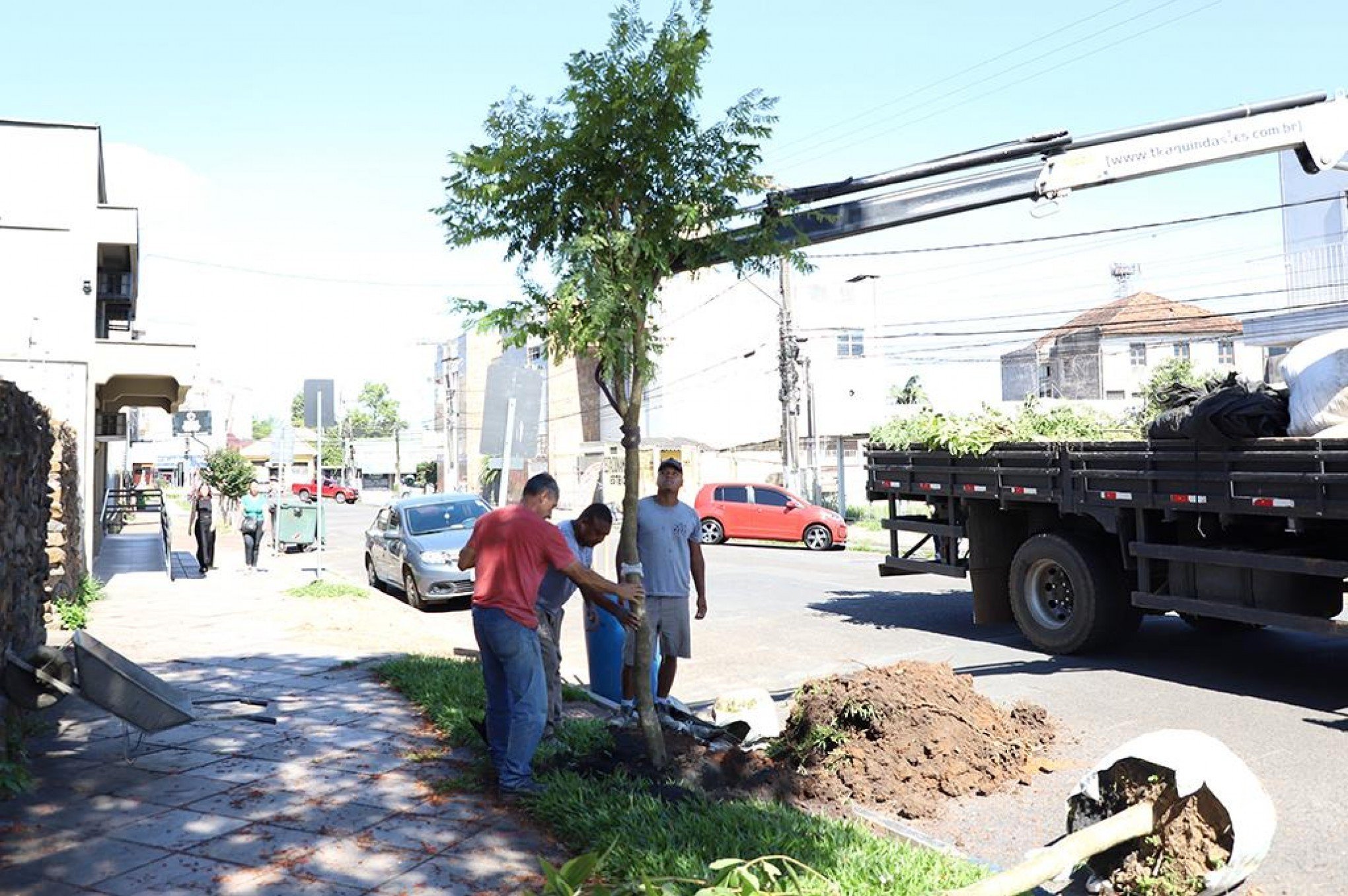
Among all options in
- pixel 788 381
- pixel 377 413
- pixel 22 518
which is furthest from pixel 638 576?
pixel 377 413

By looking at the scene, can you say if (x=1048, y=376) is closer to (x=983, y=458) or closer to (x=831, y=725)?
(x=983, y=458)

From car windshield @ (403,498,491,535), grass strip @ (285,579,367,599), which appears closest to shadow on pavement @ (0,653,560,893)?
grass strip @ (285,579,367,599)

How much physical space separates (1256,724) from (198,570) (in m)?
17.2

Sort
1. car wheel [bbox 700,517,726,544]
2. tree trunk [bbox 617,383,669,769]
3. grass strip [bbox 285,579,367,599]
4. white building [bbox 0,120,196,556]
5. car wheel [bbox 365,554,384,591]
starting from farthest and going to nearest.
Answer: car wheel [bbox 700,517,726,544]
car wheel [bbox 365,554,384,591]
white building [bbox 0,120,196,556]
grass strip [bbox 285,579,367,599]
tree trunk [bbox 617,383,669,769]

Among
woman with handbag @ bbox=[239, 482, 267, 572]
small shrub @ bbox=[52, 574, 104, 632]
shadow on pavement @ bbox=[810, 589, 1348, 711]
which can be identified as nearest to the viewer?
shadow on pavement @ bbox=[810, 589, 1348, 711]

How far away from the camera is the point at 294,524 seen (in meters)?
23.9

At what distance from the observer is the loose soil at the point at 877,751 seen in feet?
17.9

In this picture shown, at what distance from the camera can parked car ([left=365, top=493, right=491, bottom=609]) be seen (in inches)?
570

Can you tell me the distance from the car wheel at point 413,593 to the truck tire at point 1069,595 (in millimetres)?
8381

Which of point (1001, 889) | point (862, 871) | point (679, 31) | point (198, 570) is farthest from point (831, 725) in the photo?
point (198, 570)

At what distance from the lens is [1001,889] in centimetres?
354

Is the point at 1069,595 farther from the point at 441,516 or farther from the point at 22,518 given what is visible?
the point at 441,516

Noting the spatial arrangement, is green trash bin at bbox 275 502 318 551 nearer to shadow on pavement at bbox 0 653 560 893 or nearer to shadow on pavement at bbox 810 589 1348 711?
shadow on pavement at bbox 810 589 1348 711

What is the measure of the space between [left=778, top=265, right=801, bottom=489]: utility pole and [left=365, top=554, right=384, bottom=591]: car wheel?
13426 mm
